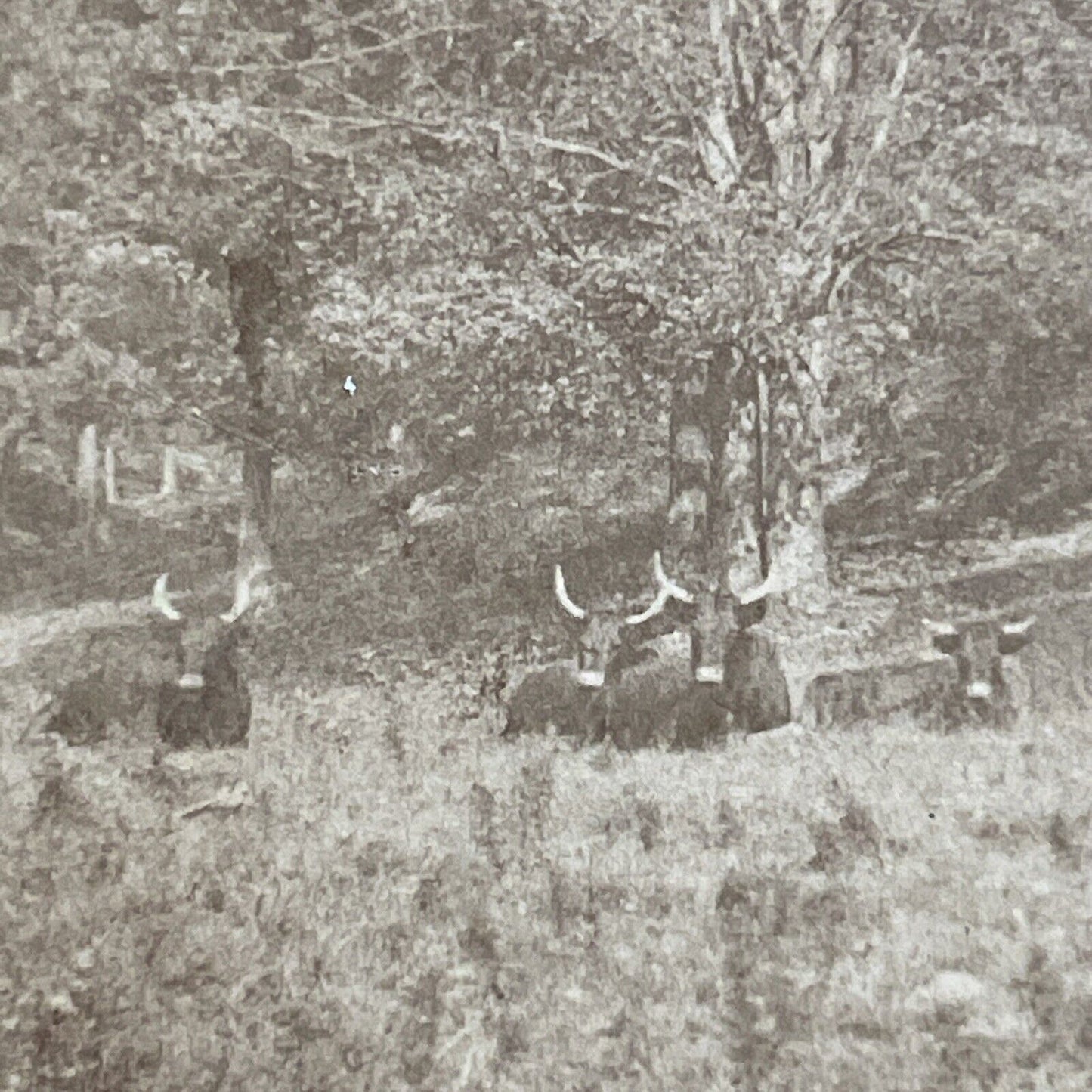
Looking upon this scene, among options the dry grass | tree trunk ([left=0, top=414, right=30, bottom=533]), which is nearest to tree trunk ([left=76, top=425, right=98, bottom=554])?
tree trunk ([left=0, top=414, right=30, bottom=533])

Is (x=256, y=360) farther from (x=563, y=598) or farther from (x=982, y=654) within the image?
(x=982, y=654)

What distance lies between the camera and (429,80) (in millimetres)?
2100

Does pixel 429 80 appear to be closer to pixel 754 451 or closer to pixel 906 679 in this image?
pixel 754 451

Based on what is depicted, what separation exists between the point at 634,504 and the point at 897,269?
0.79 meters

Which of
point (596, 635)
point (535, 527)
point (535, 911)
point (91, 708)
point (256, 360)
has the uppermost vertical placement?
point (256, 360)

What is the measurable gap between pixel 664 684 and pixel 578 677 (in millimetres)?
195

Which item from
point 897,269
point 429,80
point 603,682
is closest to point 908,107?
point 897,269

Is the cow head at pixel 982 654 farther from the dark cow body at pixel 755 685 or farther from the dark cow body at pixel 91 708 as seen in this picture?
the dark cow body at pixel 91 708

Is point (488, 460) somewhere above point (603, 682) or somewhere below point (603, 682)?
above

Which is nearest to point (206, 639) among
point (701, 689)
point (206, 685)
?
point (206, 685)

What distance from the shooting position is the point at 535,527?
2.12 metres

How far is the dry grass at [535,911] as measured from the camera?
1.99 metres

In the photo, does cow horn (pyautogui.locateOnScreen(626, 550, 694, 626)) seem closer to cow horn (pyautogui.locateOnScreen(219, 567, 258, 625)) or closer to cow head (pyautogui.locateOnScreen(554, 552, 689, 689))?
cow head (pyautogui.locateOnScreen(554, 552, 689, 689))

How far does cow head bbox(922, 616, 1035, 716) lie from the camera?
6.89 feet
